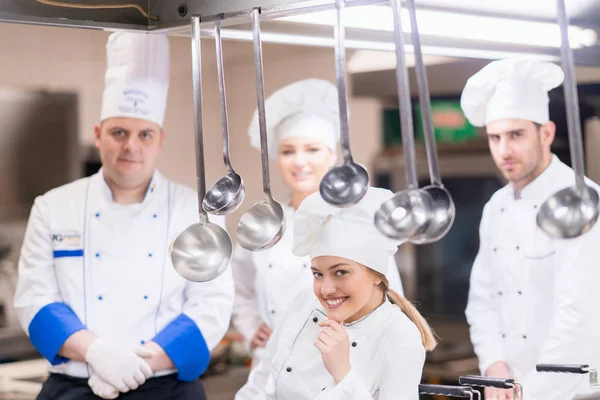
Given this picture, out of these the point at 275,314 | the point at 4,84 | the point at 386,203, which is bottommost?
the point at 275,314

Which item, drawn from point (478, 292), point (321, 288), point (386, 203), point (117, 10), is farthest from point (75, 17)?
point (478, 292)

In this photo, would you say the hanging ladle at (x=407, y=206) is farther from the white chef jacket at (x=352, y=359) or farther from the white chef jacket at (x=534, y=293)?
the white chef jacket at (x=534, y=293)

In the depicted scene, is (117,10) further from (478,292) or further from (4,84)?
(4,84)

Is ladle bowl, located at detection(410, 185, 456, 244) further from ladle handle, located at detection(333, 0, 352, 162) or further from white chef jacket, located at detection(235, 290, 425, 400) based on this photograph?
white chef jacket, located at detection(235, 290, 425, 400)

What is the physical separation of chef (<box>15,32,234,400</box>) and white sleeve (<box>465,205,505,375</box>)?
69 cm

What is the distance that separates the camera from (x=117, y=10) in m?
1.86

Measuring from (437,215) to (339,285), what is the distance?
584mm

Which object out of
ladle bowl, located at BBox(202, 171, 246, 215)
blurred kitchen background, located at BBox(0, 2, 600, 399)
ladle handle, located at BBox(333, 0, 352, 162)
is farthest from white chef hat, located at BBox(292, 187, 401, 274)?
blurred kitchen background, located at BBox(0, 2, 600, 399)

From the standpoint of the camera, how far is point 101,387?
2.36 meters

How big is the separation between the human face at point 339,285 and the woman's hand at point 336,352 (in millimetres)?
128

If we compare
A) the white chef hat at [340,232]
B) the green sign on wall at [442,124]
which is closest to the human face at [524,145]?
the green sign on wall at [442,124]

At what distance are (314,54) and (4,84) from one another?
47.8 inches

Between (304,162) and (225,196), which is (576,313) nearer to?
(304,162)

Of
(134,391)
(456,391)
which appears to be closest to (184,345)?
(134,391)
